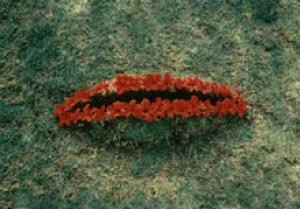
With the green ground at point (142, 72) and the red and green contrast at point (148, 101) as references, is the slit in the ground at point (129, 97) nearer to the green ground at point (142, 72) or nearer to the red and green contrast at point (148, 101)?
the red and green contrast at point (148, 101)

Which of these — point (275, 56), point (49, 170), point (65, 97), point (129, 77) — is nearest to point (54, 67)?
point (65, 97)

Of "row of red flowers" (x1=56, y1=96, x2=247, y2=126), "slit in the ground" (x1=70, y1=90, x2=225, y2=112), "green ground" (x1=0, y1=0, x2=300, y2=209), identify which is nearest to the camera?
"green ground" (x1=0, y1=0, x2=300, y2=209)

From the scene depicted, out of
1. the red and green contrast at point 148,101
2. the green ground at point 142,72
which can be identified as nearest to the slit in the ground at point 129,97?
the red and green contrast at point 148,101

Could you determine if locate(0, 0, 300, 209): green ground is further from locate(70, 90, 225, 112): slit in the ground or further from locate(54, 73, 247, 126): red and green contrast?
locate(70, 90, 225, 112): slit in the ground

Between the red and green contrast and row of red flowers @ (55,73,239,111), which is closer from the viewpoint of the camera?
the red and green contrast

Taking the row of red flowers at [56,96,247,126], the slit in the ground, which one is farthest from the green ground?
the slit in the ground

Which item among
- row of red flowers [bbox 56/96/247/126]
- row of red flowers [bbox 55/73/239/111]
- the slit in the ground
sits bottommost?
row of red flowers [bbox 56/96/247/126]

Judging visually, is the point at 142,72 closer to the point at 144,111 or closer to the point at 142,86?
the point at 142,86
